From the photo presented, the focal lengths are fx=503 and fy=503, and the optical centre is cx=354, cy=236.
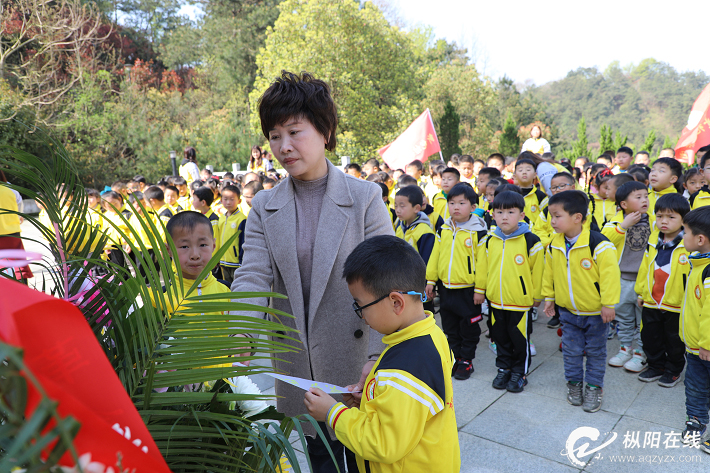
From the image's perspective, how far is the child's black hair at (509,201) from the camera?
3.80 m

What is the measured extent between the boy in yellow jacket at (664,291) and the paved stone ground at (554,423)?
0.17 m

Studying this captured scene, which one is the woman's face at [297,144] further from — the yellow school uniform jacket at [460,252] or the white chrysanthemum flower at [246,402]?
the yellow school uniform jacket at [460,252]

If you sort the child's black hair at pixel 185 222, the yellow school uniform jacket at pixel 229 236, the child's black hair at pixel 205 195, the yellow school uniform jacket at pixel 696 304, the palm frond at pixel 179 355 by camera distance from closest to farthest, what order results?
the palm frond at pixel 179 355 → the child's black hair at pixel 185 222 → the yellow school uniform jacket at pixel 696 304 → the yellow school uniform jacket at pixel 229 236 → the child's black hair at pixel 205 195

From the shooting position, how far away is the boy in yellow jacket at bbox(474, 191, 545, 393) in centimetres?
378

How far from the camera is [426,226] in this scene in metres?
4.64

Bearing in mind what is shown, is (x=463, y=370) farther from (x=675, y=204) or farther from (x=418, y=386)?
(x=418, y=386)

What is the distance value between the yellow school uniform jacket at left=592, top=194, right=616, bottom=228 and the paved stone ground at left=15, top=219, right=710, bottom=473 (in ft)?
6.06

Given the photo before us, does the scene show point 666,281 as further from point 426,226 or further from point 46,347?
point 46,347

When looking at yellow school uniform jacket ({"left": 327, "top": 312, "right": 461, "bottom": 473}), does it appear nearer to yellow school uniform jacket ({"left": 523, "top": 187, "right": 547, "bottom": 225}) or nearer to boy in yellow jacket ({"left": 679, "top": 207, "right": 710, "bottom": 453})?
boy in yellow jacket ({"left": 679, "top": 207, "right": 710, "bottom": 453})

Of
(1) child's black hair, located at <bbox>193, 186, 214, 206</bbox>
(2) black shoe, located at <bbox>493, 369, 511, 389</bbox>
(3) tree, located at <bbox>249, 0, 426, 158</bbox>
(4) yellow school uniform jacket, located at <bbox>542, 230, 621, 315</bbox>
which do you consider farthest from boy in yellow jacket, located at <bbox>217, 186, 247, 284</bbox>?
(3) tree, located at <bbox>249, 0, 426, 158</bbox>

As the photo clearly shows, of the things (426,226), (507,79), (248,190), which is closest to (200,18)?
(507,79)

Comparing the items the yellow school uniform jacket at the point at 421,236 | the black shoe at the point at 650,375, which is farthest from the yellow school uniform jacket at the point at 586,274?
the yellow school uniform jacket at the point at 421,236

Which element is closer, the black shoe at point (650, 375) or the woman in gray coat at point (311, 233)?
the woman in gray coat at point (311, 233)

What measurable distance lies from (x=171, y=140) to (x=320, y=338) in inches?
753
